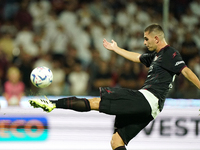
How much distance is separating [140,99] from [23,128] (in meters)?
2.67

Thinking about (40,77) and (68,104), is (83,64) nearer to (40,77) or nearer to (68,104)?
(40,77)

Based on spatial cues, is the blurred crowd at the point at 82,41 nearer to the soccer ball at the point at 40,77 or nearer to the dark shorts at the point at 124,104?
the soccer ball at the point at 40,77

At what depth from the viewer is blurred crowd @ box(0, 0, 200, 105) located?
22.9ft

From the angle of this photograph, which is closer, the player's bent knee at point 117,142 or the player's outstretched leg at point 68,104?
the player's outstretched leg at point 68,104

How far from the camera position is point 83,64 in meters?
7.59

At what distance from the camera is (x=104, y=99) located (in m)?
4.00

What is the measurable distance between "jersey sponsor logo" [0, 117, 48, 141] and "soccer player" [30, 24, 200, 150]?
191 cm

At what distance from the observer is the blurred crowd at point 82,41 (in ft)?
22.9

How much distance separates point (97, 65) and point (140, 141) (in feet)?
7.39

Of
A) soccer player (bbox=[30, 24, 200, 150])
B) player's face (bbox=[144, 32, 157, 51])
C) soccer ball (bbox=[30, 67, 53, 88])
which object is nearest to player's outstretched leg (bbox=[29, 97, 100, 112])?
soccer player (bbox=[30, 24, 200, 150])

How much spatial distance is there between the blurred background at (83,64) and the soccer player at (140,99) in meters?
1.68

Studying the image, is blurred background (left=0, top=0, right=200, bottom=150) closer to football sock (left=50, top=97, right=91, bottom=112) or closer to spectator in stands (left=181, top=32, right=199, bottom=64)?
spectator in stands (left=181, top=32, right=199, bottom=64)

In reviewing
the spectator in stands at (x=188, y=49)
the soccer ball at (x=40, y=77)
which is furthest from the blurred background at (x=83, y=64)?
the soccer ball at (x=40, y=77)

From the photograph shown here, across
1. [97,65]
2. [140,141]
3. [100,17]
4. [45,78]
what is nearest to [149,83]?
[45,78]
